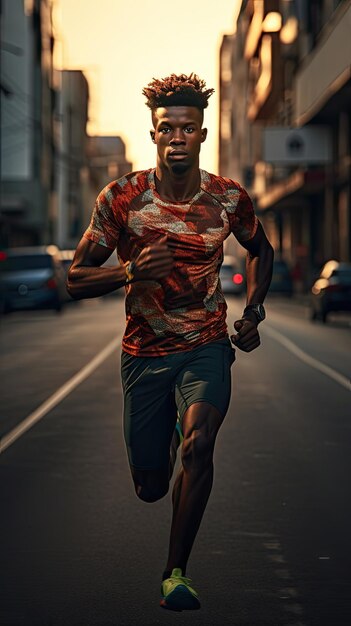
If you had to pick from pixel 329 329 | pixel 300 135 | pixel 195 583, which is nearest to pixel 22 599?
pixel 195 583

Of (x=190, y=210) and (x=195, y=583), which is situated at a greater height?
(x=190, y=210)

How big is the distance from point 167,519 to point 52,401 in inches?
254

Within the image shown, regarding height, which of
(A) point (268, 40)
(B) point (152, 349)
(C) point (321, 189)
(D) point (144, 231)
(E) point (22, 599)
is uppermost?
(A) point (268, 40)

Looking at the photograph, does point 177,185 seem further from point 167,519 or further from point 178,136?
point 167,519

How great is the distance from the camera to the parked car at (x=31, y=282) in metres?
36.1

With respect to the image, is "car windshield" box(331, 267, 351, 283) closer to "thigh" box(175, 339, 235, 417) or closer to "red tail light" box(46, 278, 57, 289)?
"red tail light" box(46, 278, 57, 289)

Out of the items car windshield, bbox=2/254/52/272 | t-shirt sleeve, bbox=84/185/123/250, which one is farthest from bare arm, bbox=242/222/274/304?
car windshield, bbox=2/254/52/272

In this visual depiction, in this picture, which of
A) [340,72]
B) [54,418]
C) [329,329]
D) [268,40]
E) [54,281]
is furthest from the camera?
[268,40]

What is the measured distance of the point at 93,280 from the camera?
534cm

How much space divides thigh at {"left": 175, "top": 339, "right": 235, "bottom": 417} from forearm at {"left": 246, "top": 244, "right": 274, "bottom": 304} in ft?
1.36

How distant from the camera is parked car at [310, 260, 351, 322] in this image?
101ft

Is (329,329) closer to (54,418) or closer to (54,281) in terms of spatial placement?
(54,281)

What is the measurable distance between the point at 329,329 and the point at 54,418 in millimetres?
17343

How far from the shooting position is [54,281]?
1443 inches
